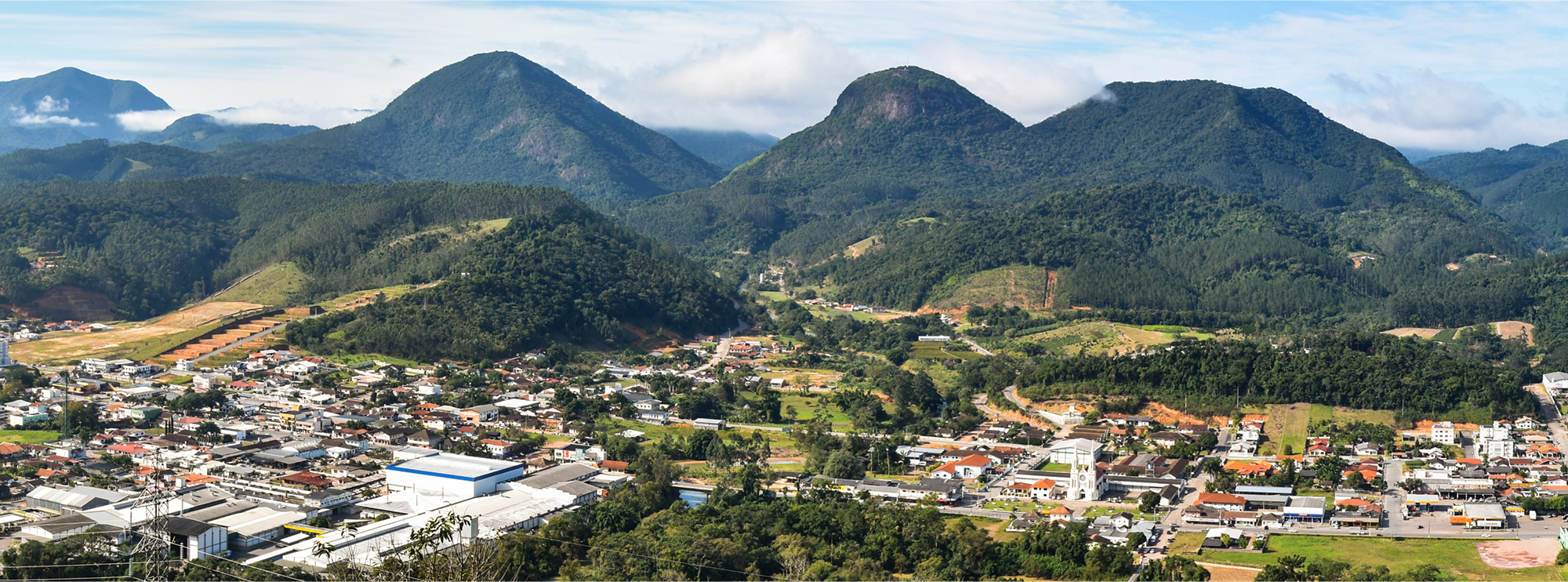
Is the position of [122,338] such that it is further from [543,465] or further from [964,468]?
[964,468]

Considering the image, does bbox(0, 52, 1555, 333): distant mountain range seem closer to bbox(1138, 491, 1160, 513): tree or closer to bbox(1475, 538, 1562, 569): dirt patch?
bbox(1138, 491, 1160, 513): tree

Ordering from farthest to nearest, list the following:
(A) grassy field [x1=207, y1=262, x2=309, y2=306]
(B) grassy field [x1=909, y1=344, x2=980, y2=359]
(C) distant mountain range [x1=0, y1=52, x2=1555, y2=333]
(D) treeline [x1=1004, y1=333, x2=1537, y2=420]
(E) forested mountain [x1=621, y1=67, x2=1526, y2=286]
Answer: (E) forested mountain [x1=621, y1=67, x2=1526, y2=286], (C) distant mountain range [x1=0, y1=52, x2=1555, y2=333], (A) grassy field [x1=207, y1=262, x2=309, y2=306], (B) grassy field [x1=909, y1=344, x2=980, y2=359], (D) treeline [x1=1004, y1=333, x2=1537, y2=420]

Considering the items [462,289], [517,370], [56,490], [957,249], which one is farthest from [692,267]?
A: [56,490]

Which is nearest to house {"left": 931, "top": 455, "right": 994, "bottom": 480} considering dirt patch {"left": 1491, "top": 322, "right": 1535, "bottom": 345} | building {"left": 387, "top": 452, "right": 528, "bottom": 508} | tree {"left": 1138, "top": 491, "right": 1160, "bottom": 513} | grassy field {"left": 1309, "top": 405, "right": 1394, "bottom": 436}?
tree {"left": 1138, "top": 491, "right": 1160, "bottom": 513}

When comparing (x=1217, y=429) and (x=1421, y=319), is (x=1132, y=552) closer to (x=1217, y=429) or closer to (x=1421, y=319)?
(x=1217, y=429)

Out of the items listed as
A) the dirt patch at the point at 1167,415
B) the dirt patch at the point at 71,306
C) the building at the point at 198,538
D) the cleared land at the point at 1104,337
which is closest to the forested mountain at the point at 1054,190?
the cleared land at the point at 1104,337

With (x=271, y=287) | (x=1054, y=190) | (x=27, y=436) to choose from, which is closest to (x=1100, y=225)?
(x=1054, y=190)

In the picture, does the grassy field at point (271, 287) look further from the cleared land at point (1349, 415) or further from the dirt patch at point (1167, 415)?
the cleared land at point (1349, 415)
